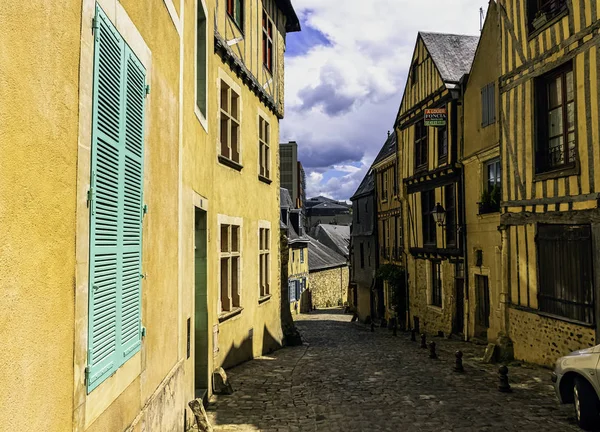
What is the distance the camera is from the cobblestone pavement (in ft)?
20.7

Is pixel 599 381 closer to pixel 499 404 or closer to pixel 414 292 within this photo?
pixel 499 404

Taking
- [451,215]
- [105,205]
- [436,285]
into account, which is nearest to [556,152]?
[451,215]

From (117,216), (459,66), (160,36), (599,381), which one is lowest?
(599,381)

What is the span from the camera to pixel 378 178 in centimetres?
2350

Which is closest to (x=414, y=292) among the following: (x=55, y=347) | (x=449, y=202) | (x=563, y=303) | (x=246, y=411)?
(x=449, y=202)

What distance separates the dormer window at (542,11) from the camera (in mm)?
9148

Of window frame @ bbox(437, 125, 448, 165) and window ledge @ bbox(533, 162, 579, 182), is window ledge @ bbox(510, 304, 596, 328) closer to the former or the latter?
window ledge @ bbox(533, 162, 579, 182)

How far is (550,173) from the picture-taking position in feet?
30.8

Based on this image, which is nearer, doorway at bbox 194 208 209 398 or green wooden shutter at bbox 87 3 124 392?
green wooden shutter at bbox 87 3 124 392

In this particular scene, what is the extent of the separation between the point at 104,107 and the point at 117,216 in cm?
68

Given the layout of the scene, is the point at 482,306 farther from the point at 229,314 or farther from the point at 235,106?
the point at 235,106

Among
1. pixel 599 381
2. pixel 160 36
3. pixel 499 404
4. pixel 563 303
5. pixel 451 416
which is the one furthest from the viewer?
pixel 563 303

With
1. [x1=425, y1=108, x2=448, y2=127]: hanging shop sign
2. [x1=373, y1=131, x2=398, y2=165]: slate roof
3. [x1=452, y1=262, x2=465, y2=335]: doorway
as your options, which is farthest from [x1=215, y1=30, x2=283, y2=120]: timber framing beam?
[x1=373, y1=131, x2=398, y2=165]: slate roof

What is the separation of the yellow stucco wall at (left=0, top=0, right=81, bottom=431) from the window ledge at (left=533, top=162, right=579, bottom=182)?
8297mm
